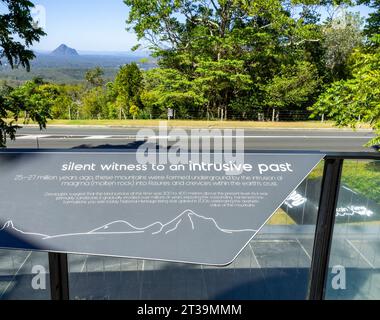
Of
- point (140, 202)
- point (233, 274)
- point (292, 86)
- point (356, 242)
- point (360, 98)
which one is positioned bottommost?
point (233, 274)

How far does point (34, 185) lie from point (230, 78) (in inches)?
907

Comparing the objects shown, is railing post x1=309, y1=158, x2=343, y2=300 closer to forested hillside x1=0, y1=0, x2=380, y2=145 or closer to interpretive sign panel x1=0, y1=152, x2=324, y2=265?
interpretive sign panel x1=0, y1=152, x2=324, y2=265

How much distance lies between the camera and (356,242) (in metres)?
2.62

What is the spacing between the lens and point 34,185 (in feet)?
7.46

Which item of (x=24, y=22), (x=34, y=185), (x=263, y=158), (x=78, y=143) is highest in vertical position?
(x=24, y=22)

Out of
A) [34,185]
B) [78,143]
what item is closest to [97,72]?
[78,143]

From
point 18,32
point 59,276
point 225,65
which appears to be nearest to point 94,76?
point 225,65

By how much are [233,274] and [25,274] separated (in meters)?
1.42

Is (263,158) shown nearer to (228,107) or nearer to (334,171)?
(334,171)

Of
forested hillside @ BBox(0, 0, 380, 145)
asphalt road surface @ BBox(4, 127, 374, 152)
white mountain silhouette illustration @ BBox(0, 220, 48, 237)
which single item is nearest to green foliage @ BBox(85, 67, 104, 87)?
forested hillside @ BBox(0, 0, 380, 145)

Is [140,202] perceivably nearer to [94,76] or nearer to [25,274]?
[25,274]

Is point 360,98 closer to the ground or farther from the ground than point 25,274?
farther from the ground

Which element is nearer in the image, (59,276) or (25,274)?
(59,276)

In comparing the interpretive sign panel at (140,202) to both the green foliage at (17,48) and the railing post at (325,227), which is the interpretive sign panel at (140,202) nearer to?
the railing post at (325,227)
